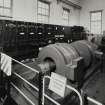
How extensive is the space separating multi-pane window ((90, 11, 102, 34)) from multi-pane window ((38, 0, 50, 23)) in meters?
3.96

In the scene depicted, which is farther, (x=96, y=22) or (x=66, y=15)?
(x=96, y=22)

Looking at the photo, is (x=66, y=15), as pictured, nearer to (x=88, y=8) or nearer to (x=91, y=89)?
(x=88, y=8)

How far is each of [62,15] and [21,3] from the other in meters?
3.23

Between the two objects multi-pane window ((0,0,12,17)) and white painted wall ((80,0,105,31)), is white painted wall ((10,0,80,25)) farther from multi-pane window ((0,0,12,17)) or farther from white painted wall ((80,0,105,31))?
white painted wall ((80,0,105,31))

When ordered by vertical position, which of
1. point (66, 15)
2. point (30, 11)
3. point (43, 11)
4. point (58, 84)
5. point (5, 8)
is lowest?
point (58, 84)

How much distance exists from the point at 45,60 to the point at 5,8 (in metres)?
3.28

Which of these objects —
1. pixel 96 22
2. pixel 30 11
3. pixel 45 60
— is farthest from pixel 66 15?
pixel 45 60

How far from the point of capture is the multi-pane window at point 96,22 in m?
9.35

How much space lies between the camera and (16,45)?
3648 mm

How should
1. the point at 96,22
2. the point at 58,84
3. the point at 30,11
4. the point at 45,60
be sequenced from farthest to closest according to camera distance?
the point at 96,22
the point at 30,11
the point at 45,60
the point at 58,84

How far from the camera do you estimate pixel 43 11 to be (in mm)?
6809

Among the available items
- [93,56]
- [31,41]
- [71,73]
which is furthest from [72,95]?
[31,41]

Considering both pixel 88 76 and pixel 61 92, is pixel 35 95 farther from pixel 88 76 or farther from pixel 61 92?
pixel 88 76

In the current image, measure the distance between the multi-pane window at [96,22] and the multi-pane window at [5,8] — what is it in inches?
247
